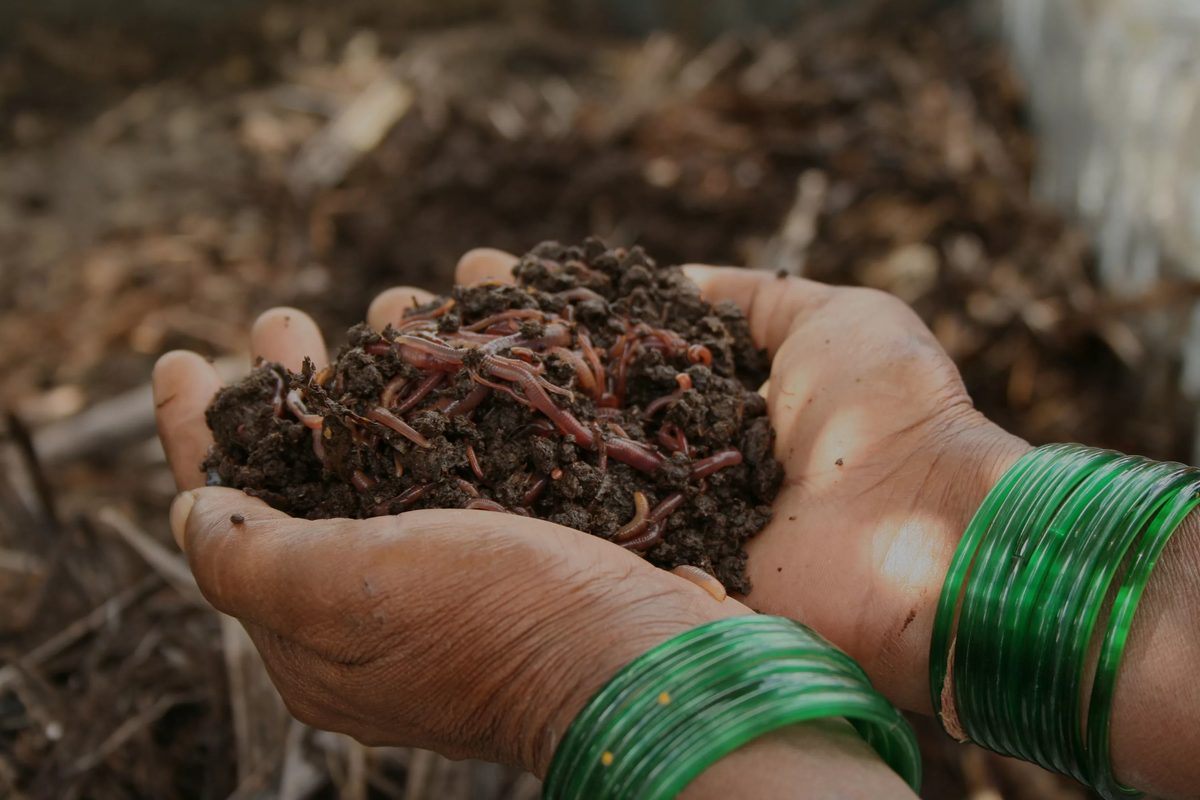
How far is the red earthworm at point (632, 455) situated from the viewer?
3.54 meters

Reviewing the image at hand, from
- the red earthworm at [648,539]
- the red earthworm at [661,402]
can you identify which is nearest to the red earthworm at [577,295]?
the red earthworm at [661,402]

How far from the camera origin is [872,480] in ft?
11.6

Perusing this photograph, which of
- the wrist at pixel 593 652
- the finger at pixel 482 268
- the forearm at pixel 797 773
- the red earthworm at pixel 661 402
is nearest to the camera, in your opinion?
the forearm at pixel 797 773

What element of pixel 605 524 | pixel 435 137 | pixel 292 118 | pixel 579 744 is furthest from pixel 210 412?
pixel 292 118

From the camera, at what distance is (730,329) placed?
4.31m

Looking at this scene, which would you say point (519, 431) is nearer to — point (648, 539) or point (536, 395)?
point (536, 395)

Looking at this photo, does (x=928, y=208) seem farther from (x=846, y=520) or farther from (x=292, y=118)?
(x=292, y=118)

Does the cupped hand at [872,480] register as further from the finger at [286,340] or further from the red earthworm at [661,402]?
the finger at [286,340]

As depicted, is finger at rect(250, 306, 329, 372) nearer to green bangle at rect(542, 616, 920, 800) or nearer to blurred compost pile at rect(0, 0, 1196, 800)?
blurred compost pile at rect(0, 0, 1196, 800)

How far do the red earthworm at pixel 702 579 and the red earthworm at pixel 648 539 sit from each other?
14 centimetres

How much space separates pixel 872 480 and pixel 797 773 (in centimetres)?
146

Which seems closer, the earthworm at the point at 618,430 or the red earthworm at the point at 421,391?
the red earthworm at the point at 421,391

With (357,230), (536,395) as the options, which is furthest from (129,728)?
(357,230)

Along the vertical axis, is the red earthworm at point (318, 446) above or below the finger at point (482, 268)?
below
